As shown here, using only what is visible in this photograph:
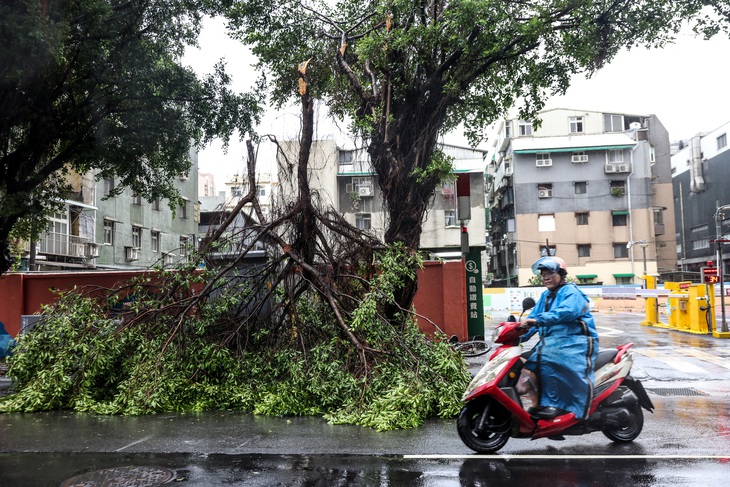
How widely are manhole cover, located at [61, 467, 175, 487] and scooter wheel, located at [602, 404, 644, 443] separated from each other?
14.3 ft

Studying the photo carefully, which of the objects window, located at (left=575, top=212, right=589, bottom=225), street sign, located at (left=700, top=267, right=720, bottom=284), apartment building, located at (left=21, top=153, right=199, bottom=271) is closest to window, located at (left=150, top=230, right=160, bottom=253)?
apartment building, located at (left=21, top=153, right=199, bottom=271)

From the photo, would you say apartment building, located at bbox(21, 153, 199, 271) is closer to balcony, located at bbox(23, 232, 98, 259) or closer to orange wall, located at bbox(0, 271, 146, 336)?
balcony, located at bbox(23, 232, 98, 259)

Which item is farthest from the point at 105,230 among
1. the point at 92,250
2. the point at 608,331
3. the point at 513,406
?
the point at 513,406

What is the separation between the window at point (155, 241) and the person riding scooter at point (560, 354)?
3342 centimetres

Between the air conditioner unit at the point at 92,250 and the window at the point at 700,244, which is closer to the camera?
the air conditioner unit at the point at 92,250

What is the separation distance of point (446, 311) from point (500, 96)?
5.78 m

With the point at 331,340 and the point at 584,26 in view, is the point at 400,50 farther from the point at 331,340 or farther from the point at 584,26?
the point at 331,340

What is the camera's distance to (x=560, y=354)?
601 cm

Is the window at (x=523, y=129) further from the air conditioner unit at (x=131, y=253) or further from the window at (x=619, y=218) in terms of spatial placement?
the air conditioner unit at (x=131, y=253)

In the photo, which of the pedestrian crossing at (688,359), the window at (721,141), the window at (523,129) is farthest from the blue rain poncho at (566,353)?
the window at (721,141)

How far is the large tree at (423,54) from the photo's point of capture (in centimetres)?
1103

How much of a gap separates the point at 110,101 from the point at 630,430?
39.0 ft

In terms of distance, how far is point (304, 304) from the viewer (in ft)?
32.1

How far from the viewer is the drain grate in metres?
9.77
